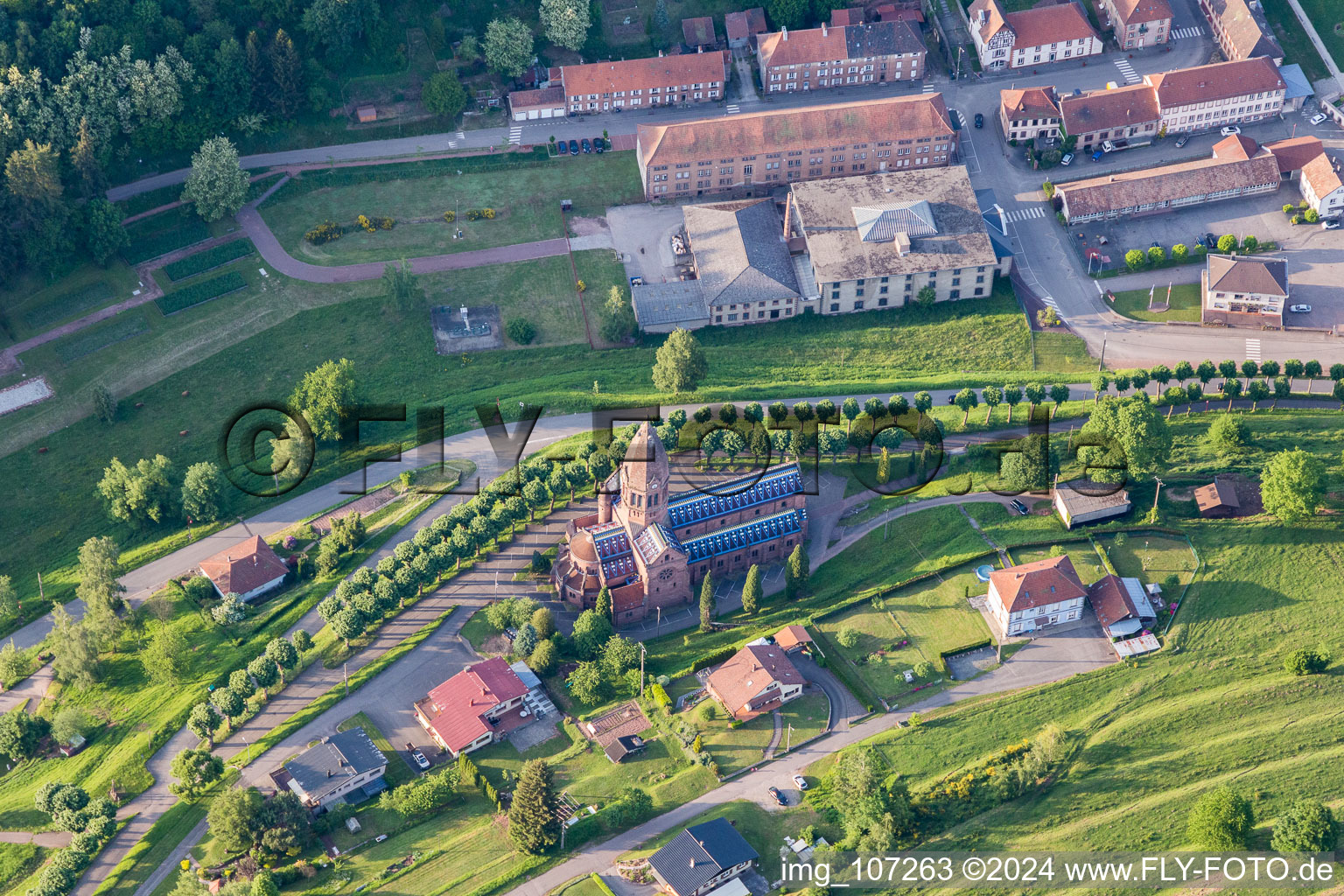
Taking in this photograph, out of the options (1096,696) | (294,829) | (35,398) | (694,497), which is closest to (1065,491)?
(1096,696)

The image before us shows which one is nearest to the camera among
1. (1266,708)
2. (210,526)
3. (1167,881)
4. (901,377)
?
(1167,881)

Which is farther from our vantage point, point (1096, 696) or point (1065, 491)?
point (1065, 491)

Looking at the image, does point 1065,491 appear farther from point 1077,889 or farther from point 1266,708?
point 1077,889

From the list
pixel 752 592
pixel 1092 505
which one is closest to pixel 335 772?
pixel 752 592

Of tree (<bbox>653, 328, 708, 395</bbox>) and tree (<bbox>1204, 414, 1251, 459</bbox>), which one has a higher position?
tree (<bbox>653, 328, 708, 395</bbox>)

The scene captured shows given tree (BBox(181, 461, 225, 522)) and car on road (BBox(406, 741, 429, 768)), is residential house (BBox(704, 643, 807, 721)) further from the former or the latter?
tree (BBox(181, 461, 225, 522))

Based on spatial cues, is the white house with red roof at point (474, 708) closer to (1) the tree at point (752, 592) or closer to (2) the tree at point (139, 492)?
(1) the tree at point (752, 592)

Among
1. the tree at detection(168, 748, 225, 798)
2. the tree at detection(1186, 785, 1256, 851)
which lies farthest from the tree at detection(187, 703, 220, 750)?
the tree at detection(1186, 785, 1256, 851)
